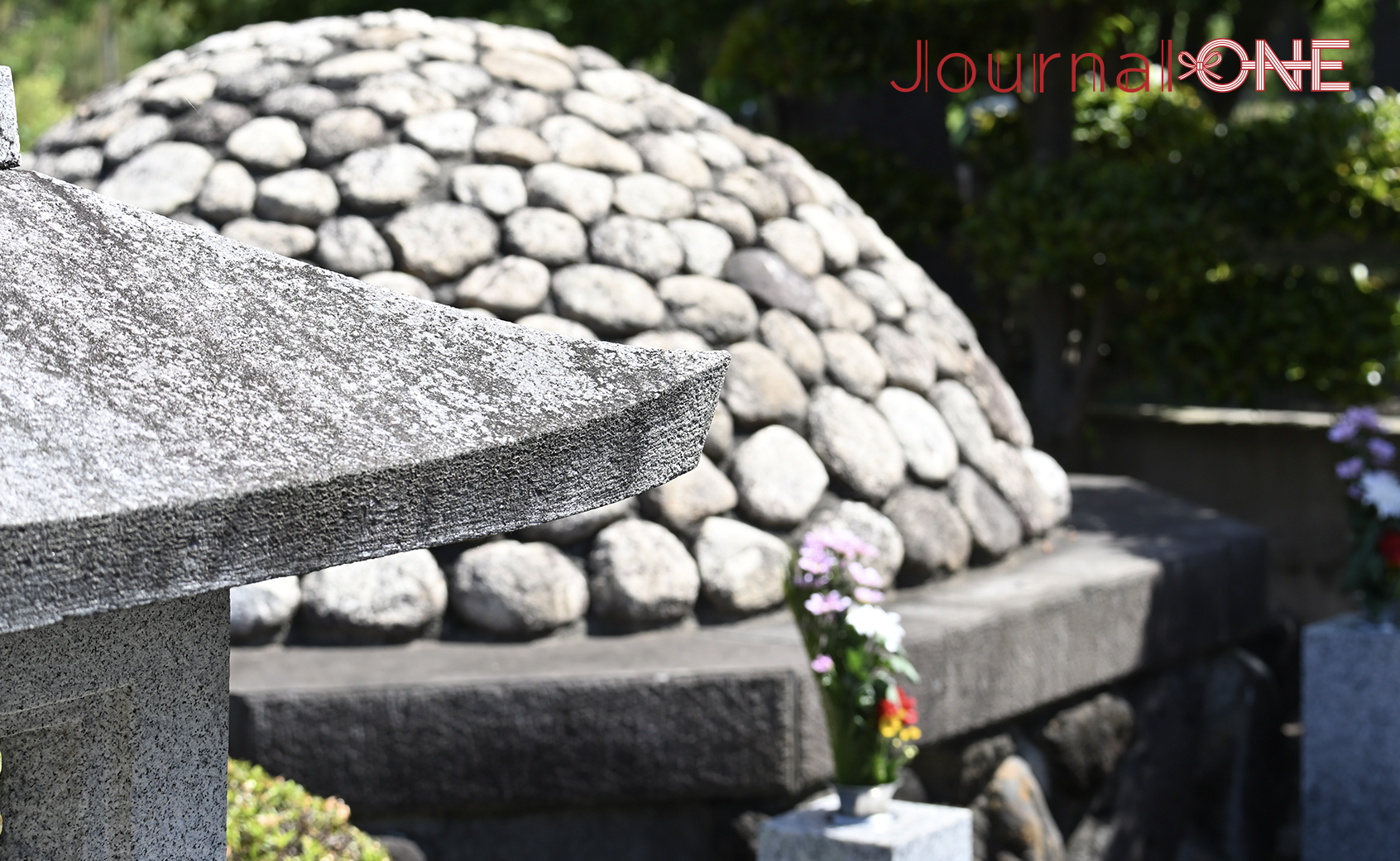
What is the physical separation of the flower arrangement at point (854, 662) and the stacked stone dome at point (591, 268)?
647 mm

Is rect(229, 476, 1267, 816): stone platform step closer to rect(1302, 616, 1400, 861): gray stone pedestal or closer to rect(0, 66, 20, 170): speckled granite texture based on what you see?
rect(1302, 616, 1400, 861): gray stone pedestal

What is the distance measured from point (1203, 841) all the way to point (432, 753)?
2.83 meters

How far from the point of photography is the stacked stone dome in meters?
3.57

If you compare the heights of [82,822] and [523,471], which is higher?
[523,471]

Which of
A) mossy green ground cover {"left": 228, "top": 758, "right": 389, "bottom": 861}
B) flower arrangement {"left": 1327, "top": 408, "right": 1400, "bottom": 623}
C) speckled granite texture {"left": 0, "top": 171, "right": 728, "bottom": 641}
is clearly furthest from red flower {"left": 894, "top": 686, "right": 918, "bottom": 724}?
flower arrangement {"left": 1327, "top": 408, "right": 1400, "bottom": 623}

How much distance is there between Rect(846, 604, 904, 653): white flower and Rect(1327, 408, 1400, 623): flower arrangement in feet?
7.28

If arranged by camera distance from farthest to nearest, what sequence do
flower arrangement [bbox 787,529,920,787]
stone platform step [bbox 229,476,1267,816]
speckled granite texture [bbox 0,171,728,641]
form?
stone platform step [bbox 229,476,1267,816] < flower arrangement [bbox 787,529,920,787] < speckled granite texture [bbox 0,171,728,641]

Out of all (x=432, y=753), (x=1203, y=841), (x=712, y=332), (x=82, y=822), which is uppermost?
(x=712, y=332)

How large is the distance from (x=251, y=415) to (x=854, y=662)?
1897 millimetres

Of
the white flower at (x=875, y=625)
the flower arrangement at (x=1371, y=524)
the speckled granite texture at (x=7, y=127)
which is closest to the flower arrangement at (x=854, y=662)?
the white flower at (x=875, y=625)

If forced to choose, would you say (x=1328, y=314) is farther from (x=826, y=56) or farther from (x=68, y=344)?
(x=68, y=344)

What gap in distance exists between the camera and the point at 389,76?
13.9ft

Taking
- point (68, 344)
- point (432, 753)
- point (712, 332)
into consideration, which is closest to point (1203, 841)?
point (712, 332)

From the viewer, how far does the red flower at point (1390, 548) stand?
14.5 feet
